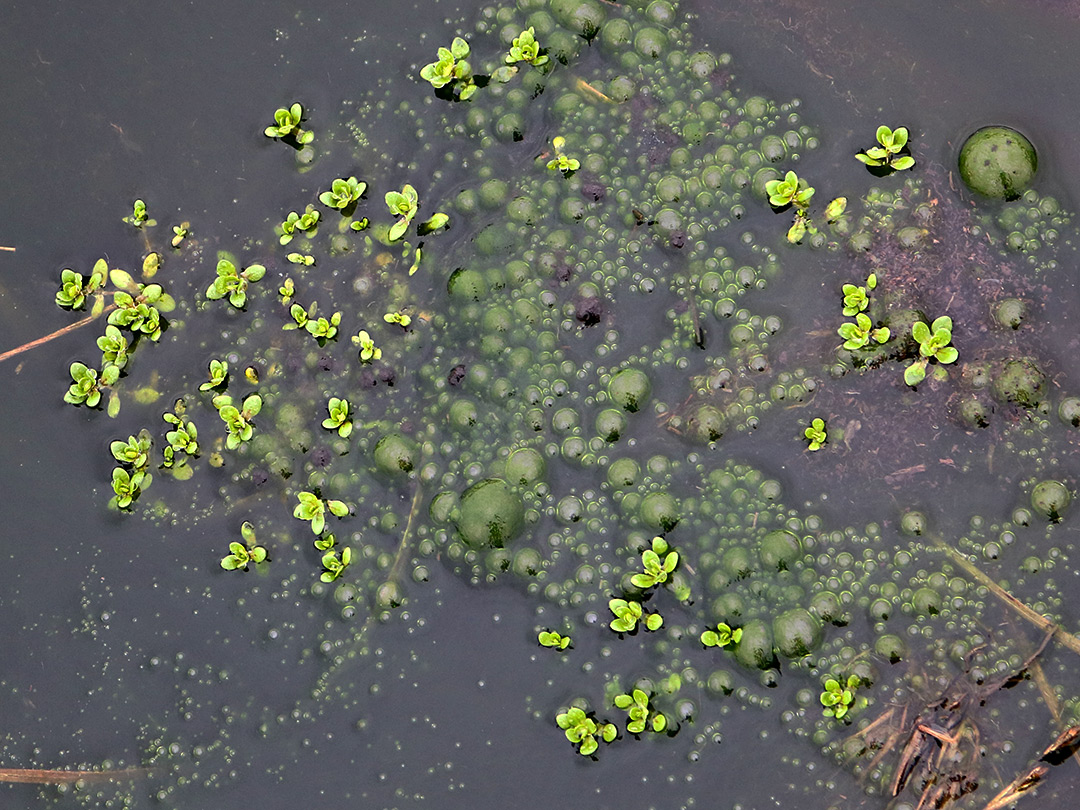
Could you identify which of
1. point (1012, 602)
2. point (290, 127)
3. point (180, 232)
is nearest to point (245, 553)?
point (180, 232)

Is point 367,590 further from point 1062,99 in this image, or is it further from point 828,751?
point 1062,99

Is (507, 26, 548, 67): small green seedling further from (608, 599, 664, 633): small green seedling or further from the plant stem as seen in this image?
(608, 599, 664, 633): small green seedling

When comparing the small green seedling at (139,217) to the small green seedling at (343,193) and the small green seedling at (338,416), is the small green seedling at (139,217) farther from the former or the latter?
the small green seedling at (338,416)

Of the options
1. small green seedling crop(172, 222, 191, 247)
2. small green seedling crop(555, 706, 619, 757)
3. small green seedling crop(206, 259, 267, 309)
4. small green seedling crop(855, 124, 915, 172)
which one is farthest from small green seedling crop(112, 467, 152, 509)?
small green seedling crop(855, 124, 915, 172)

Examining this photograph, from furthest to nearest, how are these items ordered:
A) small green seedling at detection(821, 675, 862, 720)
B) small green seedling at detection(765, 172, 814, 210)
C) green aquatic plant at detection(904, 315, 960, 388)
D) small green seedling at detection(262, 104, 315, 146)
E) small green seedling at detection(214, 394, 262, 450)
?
small green seedling at detection(262, 104, 315, 146) → small green seedling at detection(214, 394, 262, 450) → small green seedling at detection(765, 172, 814, 210) → green aquatic plant at detection(904, 315, 960, 388) → small green seedling at detection(821, 675, 862, 720)

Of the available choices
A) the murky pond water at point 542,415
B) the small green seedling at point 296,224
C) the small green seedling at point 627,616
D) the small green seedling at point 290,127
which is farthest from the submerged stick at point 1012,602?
the small green seedling at point 290,127

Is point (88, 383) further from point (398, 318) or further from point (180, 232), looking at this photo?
point (398, 318)

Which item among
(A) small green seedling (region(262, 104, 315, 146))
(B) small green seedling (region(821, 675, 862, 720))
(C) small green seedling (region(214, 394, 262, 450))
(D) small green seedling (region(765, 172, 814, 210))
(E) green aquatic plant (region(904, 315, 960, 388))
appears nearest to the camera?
(B) small green seedling (region(821, 675, 862, 720))
